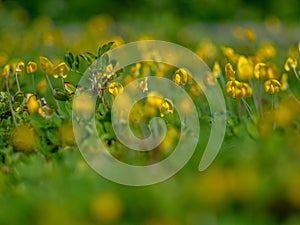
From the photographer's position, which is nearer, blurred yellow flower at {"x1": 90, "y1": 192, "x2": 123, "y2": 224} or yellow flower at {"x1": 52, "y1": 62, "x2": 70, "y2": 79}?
blurred yellow flower at {"x1": 90, "y1": 192, "x2": 123, "y2": 224}

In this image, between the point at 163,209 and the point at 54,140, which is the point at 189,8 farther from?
the point at 163,209

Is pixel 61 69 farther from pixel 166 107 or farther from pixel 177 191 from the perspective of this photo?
pixel 177 191

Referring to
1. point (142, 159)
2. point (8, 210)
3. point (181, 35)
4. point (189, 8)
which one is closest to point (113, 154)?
point (142, 159)

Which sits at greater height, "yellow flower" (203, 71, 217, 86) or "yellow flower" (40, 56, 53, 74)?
"yellow flower" (40, 56, 53, 74)

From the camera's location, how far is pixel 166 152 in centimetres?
280

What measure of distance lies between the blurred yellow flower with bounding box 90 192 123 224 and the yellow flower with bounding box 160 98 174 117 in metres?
1.05

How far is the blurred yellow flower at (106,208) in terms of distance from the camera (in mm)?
2172

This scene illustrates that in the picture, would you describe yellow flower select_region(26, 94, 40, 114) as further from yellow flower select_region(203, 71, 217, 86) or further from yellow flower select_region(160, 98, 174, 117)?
yellow flower select_region(203, 71, 217, 86)

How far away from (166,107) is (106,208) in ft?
3.68

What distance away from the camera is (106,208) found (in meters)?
2.19

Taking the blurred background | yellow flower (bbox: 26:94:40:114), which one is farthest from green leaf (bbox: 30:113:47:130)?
the blurred background

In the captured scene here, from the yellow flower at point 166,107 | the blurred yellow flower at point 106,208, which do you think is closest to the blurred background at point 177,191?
the blurred yellow flower at point 106,208

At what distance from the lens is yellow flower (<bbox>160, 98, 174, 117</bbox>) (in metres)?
3.26

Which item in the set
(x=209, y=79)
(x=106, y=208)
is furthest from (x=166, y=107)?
(x=106, y=208)
